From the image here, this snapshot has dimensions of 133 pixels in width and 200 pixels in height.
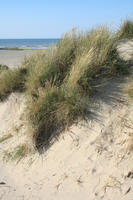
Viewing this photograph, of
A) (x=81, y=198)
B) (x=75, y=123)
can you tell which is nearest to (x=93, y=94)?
(x=75, y=123)

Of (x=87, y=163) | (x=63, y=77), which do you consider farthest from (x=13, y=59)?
(x=87, y=163)

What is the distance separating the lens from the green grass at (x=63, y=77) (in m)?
4.76

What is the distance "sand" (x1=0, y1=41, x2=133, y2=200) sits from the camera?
3.53 metres

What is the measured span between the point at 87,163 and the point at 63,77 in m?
2.50

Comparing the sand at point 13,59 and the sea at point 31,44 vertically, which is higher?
the sea at point 31,44

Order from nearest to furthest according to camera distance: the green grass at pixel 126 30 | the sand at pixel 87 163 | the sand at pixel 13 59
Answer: the sand at pixel 87 163, the green grass at pixel 126 30, the sand at pixel 13 59

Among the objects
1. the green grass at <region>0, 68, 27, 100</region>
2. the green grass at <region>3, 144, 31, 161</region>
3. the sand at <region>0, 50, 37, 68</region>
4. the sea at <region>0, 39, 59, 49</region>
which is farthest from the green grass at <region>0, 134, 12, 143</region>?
the sand at <region>0, 50, 37, 68</region>

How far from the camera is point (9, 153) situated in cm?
487

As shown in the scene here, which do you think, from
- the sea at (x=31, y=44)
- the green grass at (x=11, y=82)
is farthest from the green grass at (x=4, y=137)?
the sea at (x=31, y=44)

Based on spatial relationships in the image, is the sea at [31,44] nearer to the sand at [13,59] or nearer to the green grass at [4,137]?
the sand at [13,59]

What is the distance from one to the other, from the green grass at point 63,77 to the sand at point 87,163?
0.28 meters

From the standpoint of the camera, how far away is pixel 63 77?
577cm

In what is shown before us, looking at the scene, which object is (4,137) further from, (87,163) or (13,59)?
(13,59)

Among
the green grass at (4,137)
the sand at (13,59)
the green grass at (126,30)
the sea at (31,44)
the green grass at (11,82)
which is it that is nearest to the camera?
the green grass at (4,137)
